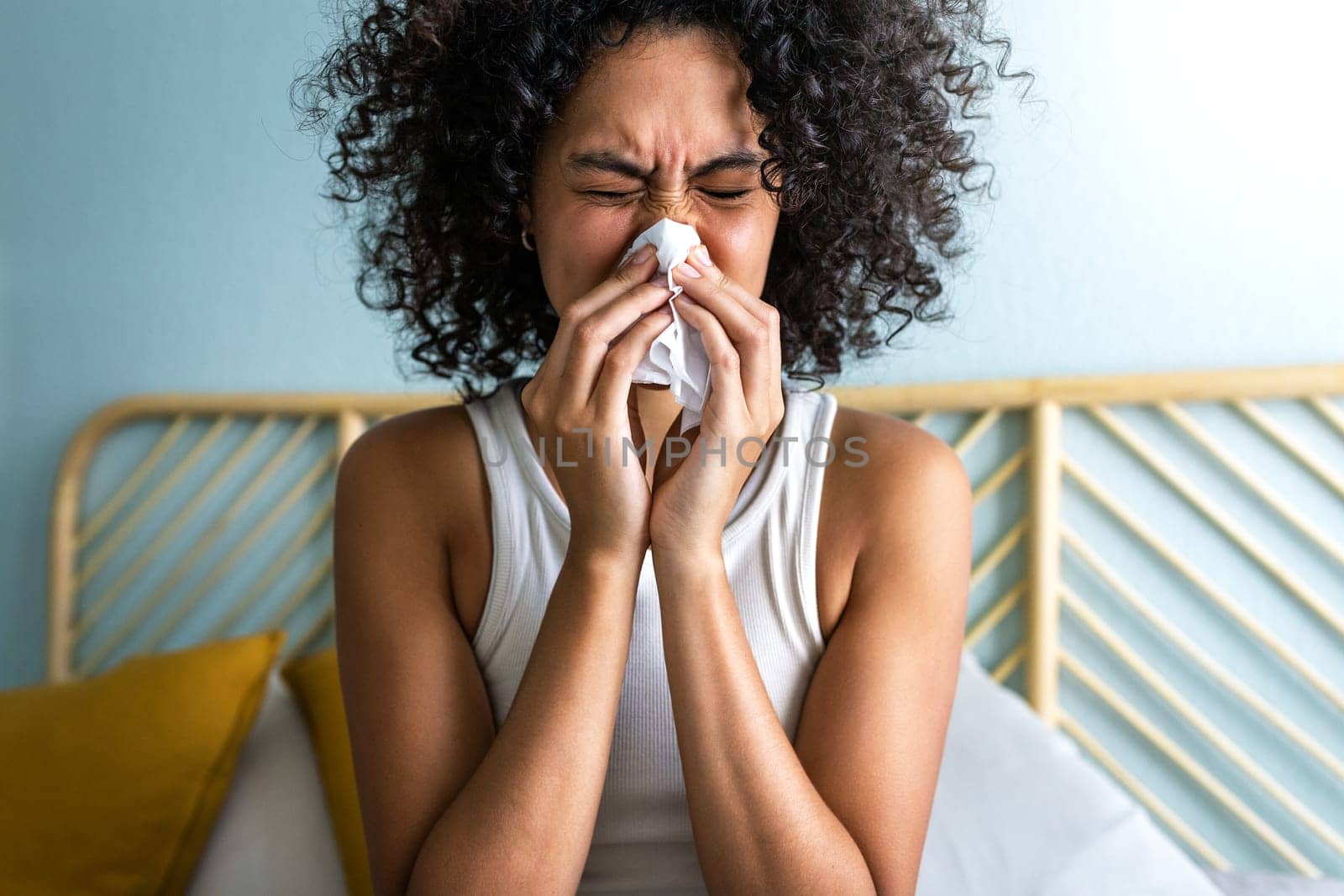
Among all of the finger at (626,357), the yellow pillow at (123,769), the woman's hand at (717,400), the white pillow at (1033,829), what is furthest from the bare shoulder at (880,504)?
the yellow pillow at (123,769)

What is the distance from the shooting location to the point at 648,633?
100 cm

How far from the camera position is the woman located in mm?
843

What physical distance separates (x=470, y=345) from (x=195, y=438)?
867 millimetres

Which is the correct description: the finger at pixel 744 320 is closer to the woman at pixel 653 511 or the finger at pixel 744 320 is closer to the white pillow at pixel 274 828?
the woman at pixel 653 511

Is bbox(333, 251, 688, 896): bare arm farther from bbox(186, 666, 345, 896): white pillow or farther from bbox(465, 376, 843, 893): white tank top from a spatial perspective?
bbox(186, 666, 345, 896): white pillow

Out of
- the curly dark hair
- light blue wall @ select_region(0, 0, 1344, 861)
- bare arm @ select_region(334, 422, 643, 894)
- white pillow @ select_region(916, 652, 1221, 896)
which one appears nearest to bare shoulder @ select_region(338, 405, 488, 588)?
bare arm @ select_region(334, 422, 643, 894)

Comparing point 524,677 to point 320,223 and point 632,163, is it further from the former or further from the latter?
point 320,223

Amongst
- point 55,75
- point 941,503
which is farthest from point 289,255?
point 941,503

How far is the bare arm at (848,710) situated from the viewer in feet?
2.71

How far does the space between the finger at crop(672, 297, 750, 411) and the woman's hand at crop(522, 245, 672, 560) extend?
22mm

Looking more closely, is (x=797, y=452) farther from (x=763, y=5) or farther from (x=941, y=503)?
(x=763, y=5)

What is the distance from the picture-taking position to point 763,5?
3.02ft

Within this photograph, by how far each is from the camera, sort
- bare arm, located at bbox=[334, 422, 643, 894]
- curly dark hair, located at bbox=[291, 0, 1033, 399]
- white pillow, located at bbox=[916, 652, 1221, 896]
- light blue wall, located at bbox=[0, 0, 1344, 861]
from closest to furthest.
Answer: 1. bare arm, located at bbox=[334, 422, 643, 894]
2. curly dark hair, located at bbox=[291, 0, 1033, 399]
3. white pillow, located at bbox=[916, 652, 1221, 896]
4. light blue wall, located at bbox=[0, 0, 1344, 861]

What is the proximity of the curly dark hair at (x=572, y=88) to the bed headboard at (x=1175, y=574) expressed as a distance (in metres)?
0.45
